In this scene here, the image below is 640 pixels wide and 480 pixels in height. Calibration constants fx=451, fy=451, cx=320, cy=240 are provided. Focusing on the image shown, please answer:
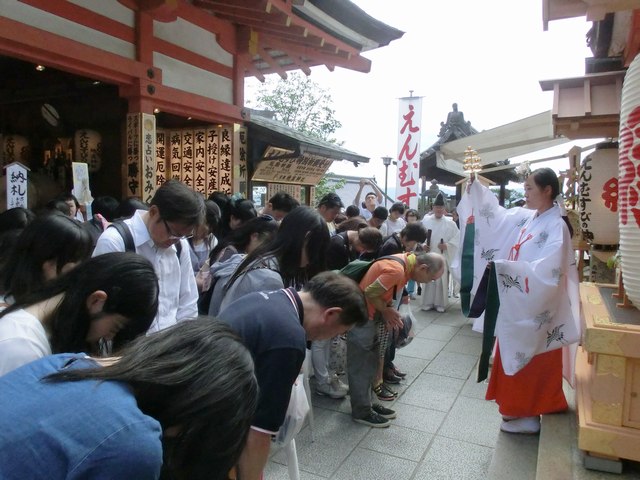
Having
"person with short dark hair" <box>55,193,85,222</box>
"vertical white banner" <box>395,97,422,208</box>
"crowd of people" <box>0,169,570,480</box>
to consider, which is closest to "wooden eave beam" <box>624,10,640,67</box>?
"crowd of people" <box>0,169,570,480</box>

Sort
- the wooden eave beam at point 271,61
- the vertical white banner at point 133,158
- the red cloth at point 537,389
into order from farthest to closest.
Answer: the wooden eave beam at point 271,61, the vertical white banner at point 133,158, the red cloth at point 537,389

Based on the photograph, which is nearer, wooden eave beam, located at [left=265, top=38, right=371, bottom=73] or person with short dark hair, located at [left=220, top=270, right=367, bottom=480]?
person with short dark hair, located at [left=220, top=270, right=367, bottom=480]

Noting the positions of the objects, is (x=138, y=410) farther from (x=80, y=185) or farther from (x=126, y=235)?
(x=80, y=185)

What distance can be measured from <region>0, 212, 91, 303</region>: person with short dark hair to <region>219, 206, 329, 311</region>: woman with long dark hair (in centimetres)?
84

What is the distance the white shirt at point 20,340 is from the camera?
1.40 metres

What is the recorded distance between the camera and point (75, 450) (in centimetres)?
86

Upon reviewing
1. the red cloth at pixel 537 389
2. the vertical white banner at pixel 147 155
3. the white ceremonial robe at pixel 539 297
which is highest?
the vertical white banner at pixel 147 155

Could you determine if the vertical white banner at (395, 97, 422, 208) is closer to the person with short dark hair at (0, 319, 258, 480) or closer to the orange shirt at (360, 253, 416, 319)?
the orange shirt at (360, 253, 416, 319)

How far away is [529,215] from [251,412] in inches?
153

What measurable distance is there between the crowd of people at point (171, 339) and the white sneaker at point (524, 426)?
0.6 inches

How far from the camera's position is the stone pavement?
315 cm

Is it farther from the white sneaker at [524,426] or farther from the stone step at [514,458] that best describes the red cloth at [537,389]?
the stone step at [514,458]

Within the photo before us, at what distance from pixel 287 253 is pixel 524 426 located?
7.84 ft

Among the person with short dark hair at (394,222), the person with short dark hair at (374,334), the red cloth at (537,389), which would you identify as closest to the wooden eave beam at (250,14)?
the person with short dark hair at (394,222)
